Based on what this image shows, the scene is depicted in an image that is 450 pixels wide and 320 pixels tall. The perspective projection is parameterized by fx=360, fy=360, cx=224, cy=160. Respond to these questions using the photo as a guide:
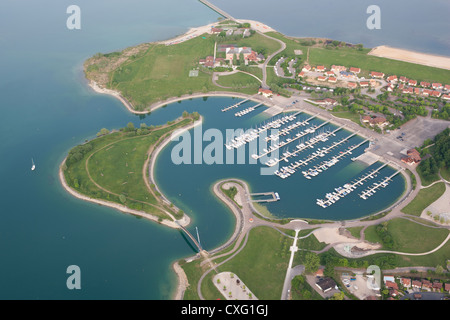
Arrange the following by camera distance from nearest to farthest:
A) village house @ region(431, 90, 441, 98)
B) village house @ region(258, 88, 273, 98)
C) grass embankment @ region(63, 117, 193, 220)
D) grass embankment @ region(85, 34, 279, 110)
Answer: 1. grass embankment @ region(63, 117, 193, 220)
2. village house @ region(431, 90, 441, 98)
3. village house @ region(258, 88, 273, 98)
4. grass embankment @ region(85, 34, 279, 110)

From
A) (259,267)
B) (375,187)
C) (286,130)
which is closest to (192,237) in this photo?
(259,267)

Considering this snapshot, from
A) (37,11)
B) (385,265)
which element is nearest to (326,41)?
(385,265)

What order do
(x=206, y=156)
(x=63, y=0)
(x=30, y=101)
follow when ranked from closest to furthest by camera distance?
(x=206, y=156) → (x=30, y=101) → (x=63, y=0)

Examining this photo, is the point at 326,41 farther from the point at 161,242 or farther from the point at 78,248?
the point at 78,248

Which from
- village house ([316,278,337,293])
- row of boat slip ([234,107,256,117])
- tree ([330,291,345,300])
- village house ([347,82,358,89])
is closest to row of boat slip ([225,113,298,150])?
row of boat slip ([234,107,256,117])

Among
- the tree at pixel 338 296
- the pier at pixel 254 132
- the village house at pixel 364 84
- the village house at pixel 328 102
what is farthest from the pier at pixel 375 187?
the village house at pixel 364 84

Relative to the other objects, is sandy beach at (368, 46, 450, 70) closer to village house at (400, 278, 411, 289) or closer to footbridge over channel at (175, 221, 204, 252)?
village house at (400, 278, 411, 289)
